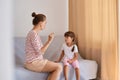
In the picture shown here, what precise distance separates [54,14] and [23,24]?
0.57m

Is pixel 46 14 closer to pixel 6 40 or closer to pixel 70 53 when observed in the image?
pixel 70 53

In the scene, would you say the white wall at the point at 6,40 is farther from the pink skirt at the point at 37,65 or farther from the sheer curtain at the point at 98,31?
the sheer curtain at the point at 98,31

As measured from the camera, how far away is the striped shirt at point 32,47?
207cm

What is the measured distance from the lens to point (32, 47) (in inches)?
83.0

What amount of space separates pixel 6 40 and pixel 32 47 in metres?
1.57

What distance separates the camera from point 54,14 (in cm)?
322

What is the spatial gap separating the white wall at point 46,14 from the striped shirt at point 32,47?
31.2 inches

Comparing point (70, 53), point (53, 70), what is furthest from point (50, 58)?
point (53, 70)

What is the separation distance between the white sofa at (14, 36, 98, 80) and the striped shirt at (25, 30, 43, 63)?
0.15 m

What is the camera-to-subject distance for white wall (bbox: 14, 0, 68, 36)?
2.91 m

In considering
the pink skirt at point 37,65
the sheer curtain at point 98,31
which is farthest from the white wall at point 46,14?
the pink skirt at point 37,65

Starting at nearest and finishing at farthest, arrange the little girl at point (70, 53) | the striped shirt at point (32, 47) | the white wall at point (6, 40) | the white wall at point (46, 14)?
the white wall at point (6, 40), the striped shirt at point (32, 47), the little girl at point (70, 53), the white wall at point (46, 14)

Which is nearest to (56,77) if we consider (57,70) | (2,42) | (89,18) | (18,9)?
(57,70)

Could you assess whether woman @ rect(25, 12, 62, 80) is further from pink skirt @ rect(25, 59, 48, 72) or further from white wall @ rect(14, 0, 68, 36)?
white wall @ rect(14, 0, 68, 36)
